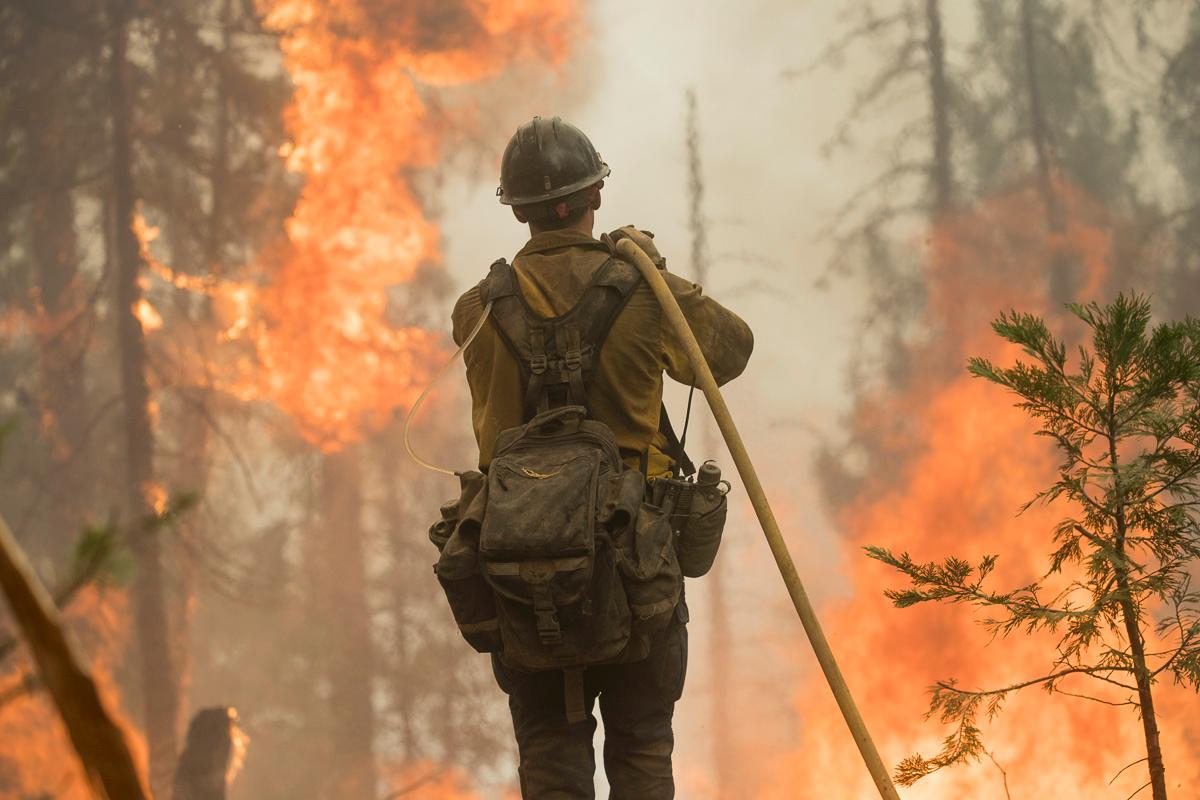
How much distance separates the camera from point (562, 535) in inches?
132

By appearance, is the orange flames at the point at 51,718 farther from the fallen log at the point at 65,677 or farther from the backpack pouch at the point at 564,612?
the fallen log at the point at 65,677

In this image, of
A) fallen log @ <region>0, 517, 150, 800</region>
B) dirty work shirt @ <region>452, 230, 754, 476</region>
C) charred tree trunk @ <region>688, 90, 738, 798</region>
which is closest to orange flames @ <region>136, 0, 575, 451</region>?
charred tree trunk @ <region>688, 90, 738, 798</region>

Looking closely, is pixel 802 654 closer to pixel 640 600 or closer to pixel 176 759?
pixel 176 759

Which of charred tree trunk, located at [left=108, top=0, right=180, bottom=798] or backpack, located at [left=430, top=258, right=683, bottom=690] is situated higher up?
charred tree trunk, located at [left=108, top=0, right=180, bottom=798]

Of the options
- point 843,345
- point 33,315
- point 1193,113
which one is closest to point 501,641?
point 843,345

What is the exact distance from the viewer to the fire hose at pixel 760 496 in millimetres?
3715

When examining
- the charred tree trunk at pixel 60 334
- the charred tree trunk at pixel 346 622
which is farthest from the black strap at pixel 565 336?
the charred tree trunk at pixel 60 334

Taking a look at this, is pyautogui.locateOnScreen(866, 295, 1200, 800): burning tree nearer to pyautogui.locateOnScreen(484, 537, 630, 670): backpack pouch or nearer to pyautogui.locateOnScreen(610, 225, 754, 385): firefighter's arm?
pyautogui.locateOnScreen(610, 225, 754, 385): firefighter's arm

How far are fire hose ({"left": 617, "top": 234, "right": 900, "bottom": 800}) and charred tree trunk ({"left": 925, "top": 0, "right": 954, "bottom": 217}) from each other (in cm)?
938

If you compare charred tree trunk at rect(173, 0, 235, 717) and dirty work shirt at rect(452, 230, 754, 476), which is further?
charred tree trunk at rect(173, 0, 235, 717)

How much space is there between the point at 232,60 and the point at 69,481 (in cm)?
461

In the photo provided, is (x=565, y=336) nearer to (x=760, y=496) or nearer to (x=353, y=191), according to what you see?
(x=760, y=496)

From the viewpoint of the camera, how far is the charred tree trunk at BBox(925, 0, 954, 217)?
1262 centimetres

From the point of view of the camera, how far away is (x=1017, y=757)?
1048cm
